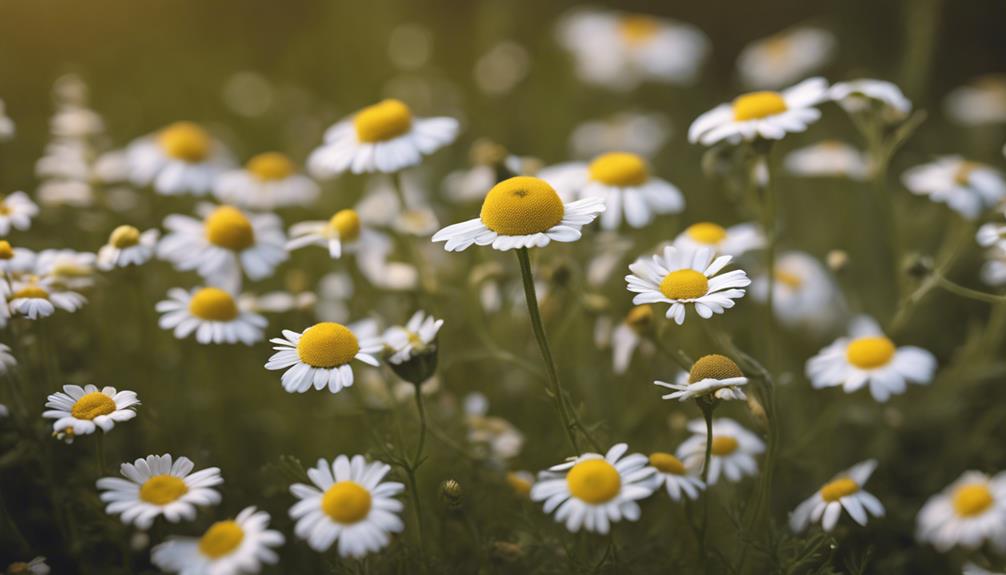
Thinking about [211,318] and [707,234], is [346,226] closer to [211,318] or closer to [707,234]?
[211,318]

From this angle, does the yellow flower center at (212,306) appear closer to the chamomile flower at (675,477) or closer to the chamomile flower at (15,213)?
the chamomile flower at (15,213)

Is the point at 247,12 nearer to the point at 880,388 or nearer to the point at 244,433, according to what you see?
the point at 244,433

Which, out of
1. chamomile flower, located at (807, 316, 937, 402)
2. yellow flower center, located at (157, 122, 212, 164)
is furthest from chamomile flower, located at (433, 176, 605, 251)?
yellow flower center, located at (157, 122, 212, 164)

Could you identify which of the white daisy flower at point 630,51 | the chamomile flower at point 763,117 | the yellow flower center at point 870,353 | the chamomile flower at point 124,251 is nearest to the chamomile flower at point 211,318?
the chamomile flower at point 124,251

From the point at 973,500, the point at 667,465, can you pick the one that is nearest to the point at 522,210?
the point at 667,465

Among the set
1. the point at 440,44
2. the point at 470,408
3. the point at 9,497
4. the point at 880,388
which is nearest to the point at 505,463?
the point at 470,408
